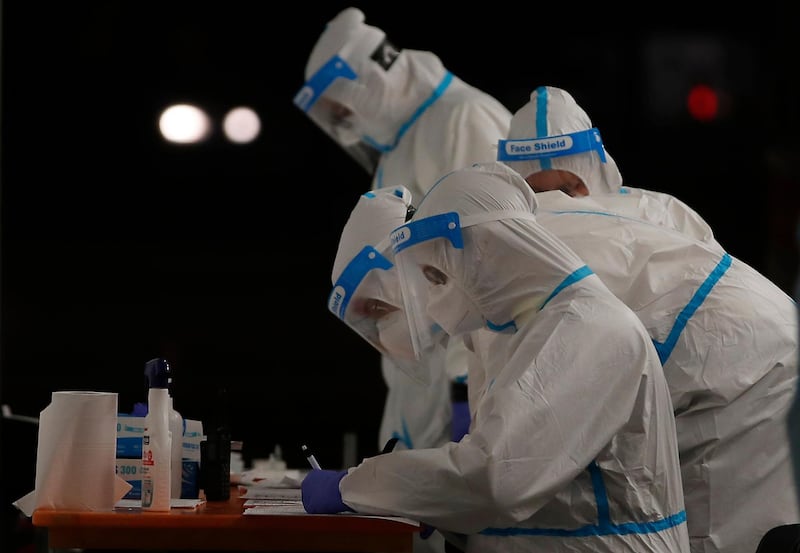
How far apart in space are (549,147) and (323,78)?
1.24 metres

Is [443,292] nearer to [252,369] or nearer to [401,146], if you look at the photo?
[401,146]

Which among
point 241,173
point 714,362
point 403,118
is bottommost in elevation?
point 714,362

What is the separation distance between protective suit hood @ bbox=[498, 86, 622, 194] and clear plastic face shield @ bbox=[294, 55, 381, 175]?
1.05 metres

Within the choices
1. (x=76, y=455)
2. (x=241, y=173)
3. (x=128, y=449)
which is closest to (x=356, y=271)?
(x=128, y=449)

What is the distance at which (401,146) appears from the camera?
3.90 m

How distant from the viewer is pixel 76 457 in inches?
82.8

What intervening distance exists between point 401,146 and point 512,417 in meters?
2.10

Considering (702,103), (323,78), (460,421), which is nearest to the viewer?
(460,421)

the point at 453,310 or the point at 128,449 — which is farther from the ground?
the point at 453,310

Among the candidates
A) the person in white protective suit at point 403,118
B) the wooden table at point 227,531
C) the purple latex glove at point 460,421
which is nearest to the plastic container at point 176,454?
the wooden table at point 227,531

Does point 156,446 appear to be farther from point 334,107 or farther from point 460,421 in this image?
point 334,107

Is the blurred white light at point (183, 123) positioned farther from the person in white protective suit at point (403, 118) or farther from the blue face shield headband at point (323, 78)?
the blue face shield headband at point (323, 78)

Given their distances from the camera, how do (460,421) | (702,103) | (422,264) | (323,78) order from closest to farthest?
1. (422,264)
2. (460,421)
3. (323,78)
4. (702,103)

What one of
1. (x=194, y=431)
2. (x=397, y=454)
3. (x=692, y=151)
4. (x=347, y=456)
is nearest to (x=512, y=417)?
(x=397, y=454)
